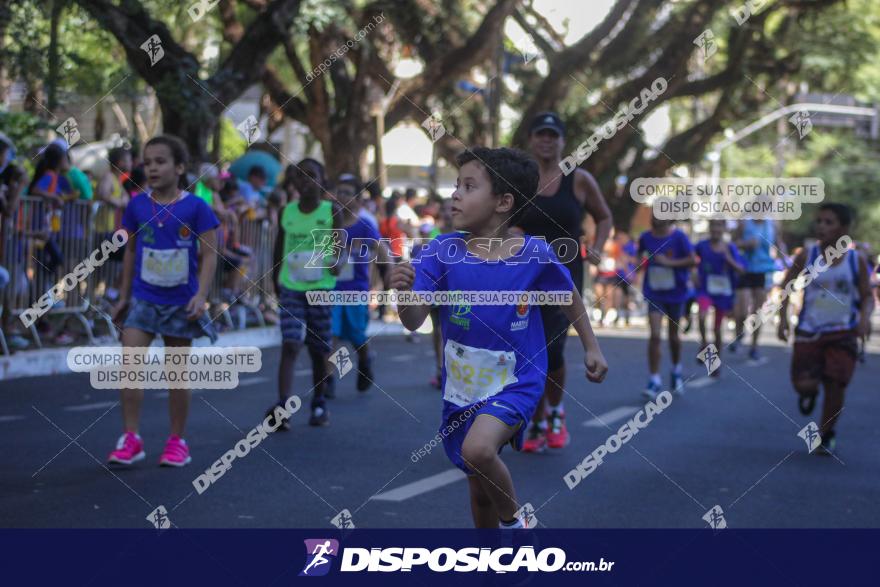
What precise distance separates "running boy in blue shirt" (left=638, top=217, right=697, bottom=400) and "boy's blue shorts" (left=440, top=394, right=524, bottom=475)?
716cm

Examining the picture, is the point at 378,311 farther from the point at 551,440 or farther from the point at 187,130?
the point at 551,440

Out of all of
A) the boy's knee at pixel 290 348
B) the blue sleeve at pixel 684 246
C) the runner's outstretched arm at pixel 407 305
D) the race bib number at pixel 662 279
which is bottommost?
the boy's knee at pixel 290 348

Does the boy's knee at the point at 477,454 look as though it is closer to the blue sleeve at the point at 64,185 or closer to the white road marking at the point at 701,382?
the white road marking at the point at 701,382

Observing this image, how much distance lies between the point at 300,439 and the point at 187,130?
795cm

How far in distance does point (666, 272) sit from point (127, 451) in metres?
6.23

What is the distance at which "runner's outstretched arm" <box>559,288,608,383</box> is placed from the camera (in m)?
4.64

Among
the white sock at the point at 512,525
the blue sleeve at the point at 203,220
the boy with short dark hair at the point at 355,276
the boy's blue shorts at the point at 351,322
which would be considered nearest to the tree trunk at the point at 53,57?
the boy with short dark hair at the point at 355,276

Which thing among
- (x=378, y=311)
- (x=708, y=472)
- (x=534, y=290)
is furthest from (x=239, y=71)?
(x=534, y=290)

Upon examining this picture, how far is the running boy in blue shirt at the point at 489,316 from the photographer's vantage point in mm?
4438

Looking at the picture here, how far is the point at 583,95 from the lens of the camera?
2800 centimetres

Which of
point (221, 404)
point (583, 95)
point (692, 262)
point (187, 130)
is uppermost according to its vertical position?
point (583, 95)

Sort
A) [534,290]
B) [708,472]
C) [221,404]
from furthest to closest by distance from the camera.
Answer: [221,404]
[708,472]
[534,290]

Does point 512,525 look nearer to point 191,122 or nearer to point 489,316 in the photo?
point 489,316

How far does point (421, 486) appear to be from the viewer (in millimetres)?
6688
